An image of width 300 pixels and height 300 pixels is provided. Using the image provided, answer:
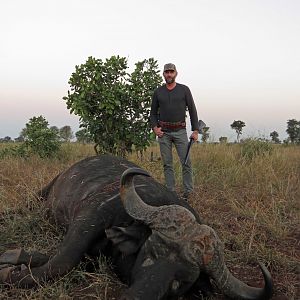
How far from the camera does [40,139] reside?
9.54 meters

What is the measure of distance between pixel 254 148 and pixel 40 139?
4.82 meters

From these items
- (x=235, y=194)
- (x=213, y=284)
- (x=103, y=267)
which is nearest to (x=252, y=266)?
(x=213, y=284)

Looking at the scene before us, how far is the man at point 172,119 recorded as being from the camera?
5914 mm

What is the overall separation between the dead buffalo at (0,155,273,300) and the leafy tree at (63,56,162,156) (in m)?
3.73

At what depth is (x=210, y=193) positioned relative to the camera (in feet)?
19.7

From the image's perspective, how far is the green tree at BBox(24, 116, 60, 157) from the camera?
950 cm

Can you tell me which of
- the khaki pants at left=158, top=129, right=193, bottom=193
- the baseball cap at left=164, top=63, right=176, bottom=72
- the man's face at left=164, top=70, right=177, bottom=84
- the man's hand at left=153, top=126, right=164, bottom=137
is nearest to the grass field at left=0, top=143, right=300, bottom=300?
the khaki pants at left=158, top=129, right=193, bottom=193

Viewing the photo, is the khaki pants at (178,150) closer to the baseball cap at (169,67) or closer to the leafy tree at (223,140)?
the baseball cap at (169,67)

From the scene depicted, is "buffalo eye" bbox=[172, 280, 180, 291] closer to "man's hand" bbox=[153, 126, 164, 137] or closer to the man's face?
"man's hand" bbox=[153, 126, 164, 137]

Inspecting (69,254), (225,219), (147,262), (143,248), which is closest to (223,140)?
(225,219)

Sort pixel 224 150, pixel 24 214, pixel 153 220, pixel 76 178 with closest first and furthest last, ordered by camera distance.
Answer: pixel 153 220, pixel 76 178, pixel 24 214, pixel 224 150

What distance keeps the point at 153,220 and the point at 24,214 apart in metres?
2.43

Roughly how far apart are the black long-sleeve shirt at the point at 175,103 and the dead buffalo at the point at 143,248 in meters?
2.46

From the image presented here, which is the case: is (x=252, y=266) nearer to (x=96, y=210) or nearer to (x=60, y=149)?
(x=96, y=210)
